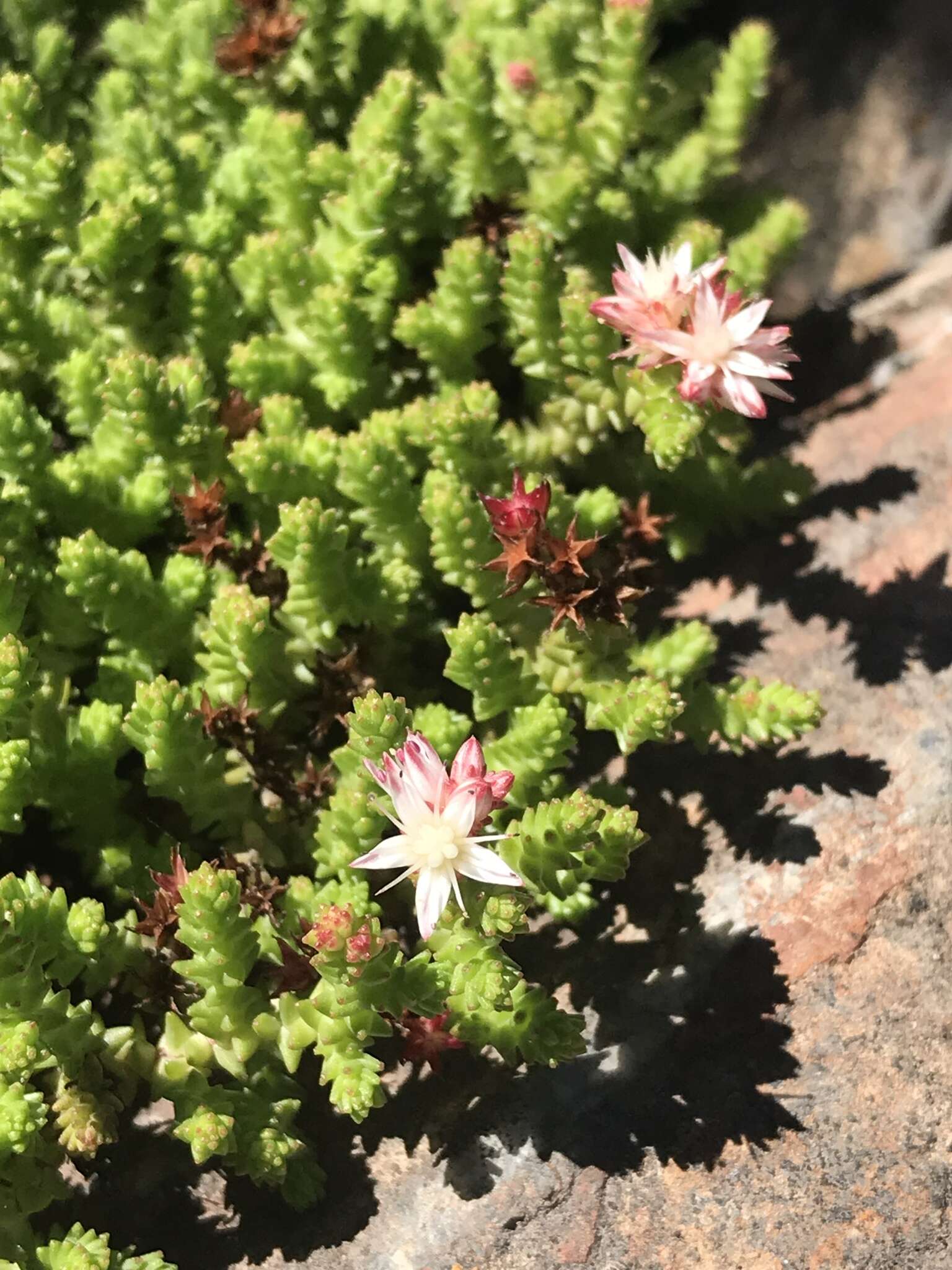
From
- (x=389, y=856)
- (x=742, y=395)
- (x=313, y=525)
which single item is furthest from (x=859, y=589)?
(x=389, y=856)

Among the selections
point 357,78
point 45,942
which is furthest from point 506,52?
point 45,942

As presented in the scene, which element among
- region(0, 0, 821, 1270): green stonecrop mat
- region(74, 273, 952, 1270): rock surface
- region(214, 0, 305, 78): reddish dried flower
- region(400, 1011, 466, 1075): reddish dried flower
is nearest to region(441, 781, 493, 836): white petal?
region(0, 0, 821, 1270): green stonecrop mat

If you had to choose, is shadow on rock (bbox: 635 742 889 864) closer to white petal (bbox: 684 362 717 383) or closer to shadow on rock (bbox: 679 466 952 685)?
shadow on rock (bbox: 679 466 952 685)

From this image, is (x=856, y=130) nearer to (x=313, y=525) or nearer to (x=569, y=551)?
(x=569, y=551)

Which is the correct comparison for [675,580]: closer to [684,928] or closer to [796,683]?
[796,683]

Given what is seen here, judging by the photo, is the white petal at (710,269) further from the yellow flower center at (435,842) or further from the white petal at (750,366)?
the yellow flower center at (435,842)

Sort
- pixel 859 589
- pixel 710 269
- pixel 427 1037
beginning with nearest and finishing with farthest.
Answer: pixel 427 1037
pixel 710 269
pixel 859 589
